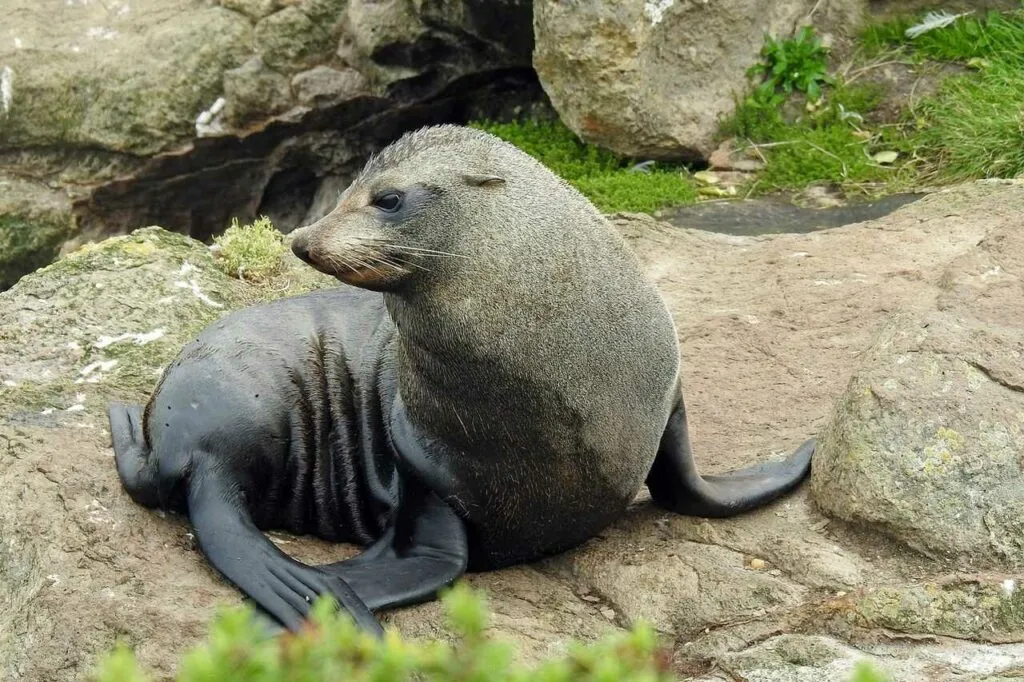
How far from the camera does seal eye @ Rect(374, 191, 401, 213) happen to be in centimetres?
417

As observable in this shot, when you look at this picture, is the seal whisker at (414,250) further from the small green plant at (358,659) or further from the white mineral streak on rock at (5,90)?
the white mineral streak on rock at (5,90)

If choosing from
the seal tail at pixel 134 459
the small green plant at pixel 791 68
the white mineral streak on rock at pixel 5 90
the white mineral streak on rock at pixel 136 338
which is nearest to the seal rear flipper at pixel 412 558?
the seal tail at pixel 134 459

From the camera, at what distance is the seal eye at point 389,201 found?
417 cm

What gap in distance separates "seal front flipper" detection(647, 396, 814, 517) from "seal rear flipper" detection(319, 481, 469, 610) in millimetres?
816

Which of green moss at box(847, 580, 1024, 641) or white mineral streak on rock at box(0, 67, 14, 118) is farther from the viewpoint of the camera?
white mineral streak on rock at box(0, 67, 14, 118)

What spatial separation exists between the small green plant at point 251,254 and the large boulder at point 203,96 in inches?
145

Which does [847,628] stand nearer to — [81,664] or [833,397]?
[833,397]

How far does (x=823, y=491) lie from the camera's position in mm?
4777

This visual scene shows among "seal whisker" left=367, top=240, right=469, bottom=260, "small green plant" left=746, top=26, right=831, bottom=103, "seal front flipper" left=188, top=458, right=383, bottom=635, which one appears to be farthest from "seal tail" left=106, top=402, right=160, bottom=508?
"small green plant" left=746, top=26, right=831, bottom=103

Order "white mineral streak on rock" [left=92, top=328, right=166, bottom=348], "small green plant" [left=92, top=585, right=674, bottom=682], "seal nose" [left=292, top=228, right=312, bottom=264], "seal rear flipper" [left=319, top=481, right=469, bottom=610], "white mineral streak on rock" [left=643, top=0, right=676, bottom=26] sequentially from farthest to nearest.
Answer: "white mineral streak on rock" [left=643, top=0, right=676, bottom=26]
"white mineral streak on rock" [left=92, top=328, right=166, bottom=348]
"seal rear flipper" [left=319, top=481, right=469, bottom=610]
"seal nose" [left=292, top=228, right=312, bottom=264]
"small green plant" [left=92, top=585, right=674, bottom=682]

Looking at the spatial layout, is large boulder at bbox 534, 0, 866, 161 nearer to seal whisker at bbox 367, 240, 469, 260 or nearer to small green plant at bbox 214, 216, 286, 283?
small green plant at bbox 214, 216, 286, 283

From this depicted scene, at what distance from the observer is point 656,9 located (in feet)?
32.0

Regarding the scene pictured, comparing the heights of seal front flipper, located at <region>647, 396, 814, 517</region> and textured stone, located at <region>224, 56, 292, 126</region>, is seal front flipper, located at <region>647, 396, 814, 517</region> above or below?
above

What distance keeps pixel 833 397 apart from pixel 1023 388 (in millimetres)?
1193
